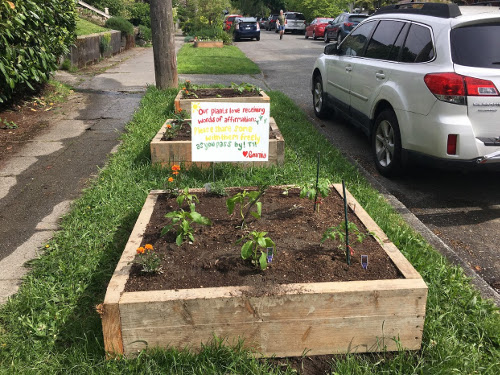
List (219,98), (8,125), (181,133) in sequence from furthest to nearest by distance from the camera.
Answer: (8,125) → (219,98) → (181,133)

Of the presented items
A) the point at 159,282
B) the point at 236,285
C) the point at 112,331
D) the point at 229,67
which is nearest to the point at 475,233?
the point at 236,285

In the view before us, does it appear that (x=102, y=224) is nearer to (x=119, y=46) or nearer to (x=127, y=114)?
(x=127, y=114)

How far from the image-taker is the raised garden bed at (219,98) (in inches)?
266

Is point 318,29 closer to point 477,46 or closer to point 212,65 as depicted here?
point 212,65

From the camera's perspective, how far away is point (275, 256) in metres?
2.90

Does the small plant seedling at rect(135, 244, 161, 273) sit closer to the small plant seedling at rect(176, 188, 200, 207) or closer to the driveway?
the small plant seedling at rect(176, 188, 200, 207)

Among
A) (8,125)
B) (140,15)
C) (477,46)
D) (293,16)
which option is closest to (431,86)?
(477,46)

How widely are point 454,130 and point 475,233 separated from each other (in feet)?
3.05

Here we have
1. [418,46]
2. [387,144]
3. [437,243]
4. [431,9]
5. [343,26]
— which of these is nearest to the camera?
[437,243]

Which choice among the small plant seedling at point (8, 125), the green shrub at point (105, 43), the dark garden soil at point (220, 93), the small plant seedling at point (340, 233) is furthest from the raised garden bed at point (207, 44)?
the small plant seedling at point (340, 233)

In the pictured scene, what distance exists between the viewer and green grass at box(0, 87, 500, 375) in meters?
2.46

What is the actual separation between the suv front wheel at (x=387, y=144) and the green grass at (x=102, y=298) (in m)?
0.47

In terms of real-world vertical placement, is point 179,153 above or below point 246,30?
below

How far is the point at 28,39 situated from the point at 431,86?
616 centimetres
